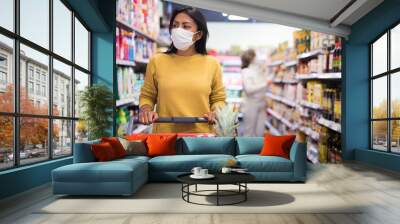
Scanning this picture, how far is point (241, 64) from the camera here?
10.2 meters

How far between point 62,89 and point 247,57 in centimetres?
520

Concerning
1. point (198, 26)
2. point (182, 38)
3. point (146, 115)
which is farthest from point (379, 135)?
point (146, 115)

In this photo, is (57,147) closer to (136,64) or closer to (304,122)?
(136,64)

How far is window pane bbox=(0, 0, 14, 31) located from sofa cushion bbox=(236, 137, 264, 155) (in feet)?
10.5

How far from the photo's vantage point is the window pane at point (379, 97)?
7.56 metres

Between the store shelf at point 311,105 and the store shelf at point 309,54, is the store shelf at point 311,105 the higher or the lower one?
the lower one

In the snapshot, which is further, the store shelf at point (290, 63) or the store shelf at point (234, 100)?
the store shelf at point (234, 100)

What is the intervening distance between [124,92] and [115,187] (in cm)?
430

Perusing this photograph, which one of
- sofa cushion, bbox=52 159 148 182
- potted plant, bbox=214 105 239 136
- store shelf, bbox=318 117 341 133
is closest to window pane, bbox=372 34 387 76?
store shelf, bbox=318 117 341 133

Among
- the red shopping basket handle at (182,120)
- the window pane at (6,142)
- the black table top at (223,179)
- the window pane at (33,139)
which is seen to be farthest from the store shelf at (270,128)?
the window pane at (6,142)

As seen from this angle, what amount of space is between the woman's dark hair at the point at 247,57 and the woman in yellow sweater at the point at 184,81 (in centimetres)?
220

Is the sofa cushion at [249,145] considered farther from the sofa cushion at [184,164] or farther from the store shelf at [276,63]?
the store shelf at [276,63]

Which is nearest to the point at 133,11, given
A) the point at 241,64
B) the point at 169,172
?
the point at 241,64

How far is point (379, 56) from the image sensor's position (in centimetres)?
786
